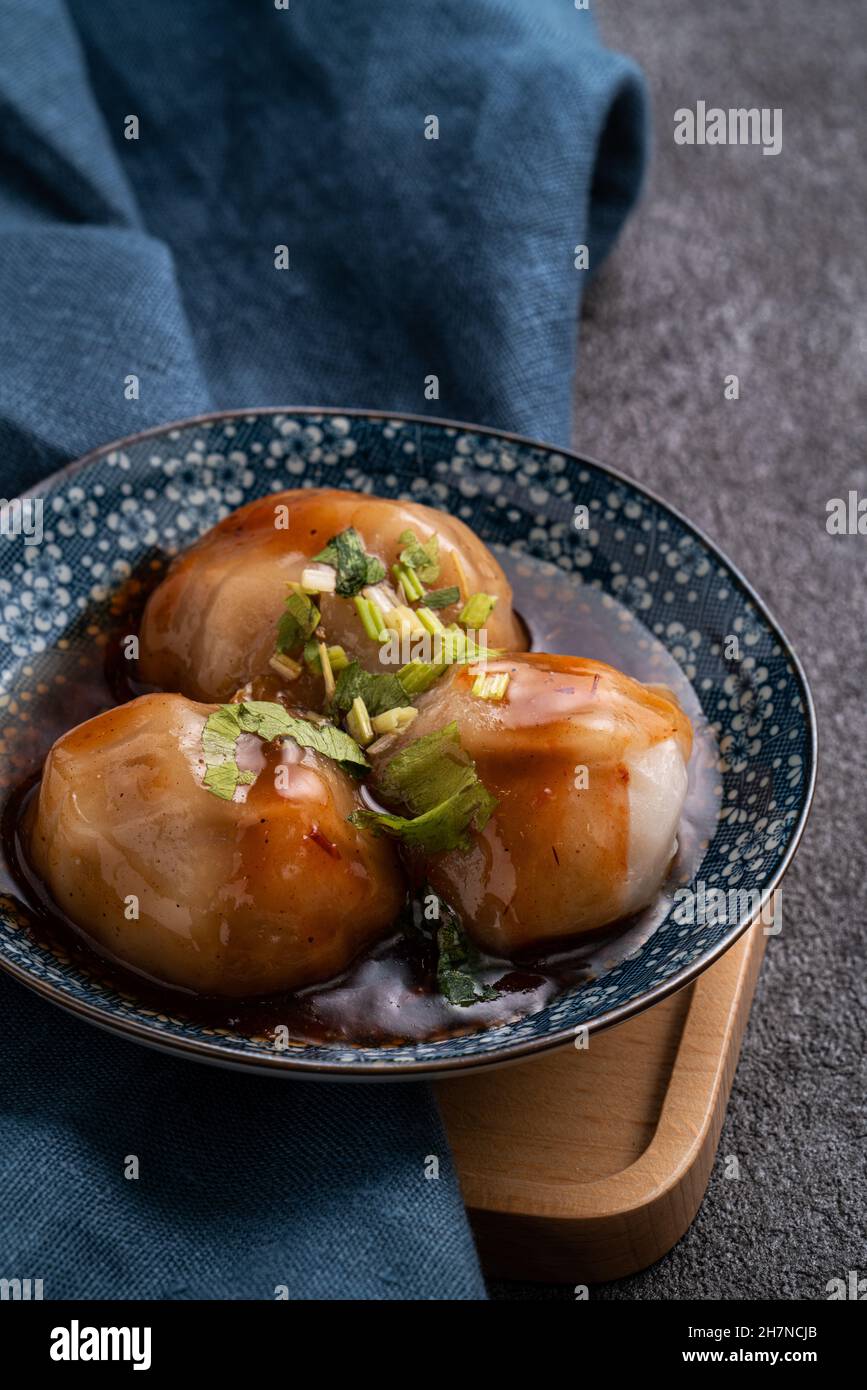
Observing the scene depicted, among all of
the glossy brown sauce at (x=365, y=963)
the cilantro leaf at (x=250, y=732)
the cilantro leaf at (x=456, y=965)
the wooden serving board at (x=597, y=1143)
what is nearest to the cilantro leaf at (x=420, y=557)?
the cilantro leaf at (x=250, y=732)

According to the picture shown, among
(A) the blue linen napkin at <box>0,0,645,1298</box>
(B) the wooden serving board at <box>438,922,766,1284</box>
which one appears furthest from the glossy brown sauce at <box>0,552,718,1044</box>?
(A) the blue linen napkin at <box>0,0,645,1298</box>

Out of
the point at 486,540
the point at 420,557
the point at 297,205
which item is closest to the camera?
the point at 420,557

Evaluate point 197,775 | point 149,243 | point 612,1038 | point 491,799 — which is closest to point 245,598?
point 197,775

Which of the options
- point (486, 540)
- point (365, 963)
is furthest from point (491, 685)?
point (486, 540)

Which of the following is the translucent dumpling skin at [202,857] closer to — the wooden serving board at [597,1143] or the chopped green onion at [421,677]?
the chopped green onion at [421,677]

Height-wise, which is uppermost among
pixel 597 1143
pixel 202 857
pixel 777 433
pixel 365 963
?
pixel 777 433

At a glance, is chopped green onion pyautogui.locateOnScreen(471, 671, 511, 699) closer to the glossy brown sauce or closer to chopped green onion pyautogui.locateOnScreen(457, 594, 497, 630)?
chopped green onion pyautogui.locateOnScreen(457, 594, 497, 630)

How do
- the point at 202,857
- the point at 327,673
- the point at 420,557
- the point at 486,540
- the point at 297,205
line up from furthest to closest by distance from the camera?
the point at 297,205 < the point at 486,540 < the point at 420,557 < the point at 327,673 < the point at 202,857

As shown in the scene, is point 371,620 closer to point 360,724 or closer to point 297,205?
point 360,724
